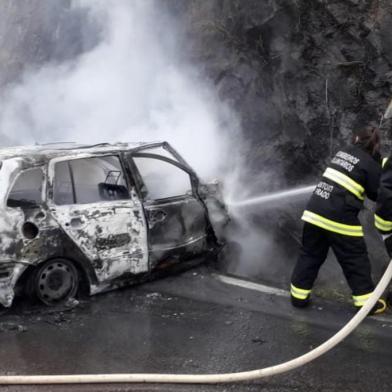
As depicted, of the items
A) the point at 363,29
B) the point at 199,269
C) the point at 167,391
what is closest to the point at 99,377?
the point at 167,391

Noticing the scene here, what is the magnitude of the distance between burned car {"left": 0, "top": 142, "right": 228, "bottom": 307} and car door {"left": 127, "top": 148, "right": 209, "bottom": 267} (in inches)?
0.4

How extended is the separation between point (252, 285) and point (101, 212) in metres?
1.80

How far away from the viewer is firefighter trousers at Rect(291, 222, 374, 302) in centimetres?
448

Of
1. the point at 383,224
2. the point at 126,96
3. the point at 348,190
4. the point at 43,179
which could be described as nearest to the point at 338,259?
the point at 383,224

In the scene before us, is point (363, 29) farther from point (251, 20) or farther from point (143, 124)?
point (143, 124)

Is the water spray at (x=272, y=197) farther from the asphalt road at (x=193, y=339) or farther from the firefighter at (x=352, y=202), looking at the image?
the firefighter at (x=352, y=202)

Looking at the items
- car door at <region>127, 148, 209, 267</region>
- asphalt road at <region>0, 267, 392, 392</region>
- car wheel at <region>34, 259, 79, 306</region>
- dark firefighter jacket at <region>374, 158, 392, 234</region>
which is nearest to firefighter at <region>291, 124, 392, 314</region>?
dark firefighter jacket at <region>374, 158, 392, 234</region>

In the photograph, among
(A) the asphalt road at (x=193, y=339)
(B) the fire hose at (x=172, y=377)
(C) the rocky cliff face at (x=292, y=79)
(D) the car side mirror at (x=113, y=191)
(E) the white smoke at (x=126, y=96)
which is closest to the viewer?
(B) the fire hose at (x=172, y=377)

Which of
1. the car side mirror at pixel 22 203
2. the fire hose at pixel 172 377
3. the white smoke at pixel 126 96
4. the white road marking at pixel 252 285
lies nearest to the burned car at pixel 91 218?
the car side mirror at pixel 22 203

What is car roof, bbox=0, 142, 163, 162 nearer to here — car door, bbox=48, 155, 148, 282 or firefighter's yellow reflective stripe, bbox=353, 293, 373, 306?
car door, bbox=48, 155, 148, 282

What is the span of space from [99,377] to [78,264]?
1.70 meters

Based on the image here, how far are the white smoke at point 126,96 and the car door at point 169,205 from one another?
2.09 meters

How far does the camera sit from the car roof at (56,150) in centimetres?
496

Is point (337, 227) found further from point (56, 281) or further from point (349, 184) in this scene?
point (56, 281)
